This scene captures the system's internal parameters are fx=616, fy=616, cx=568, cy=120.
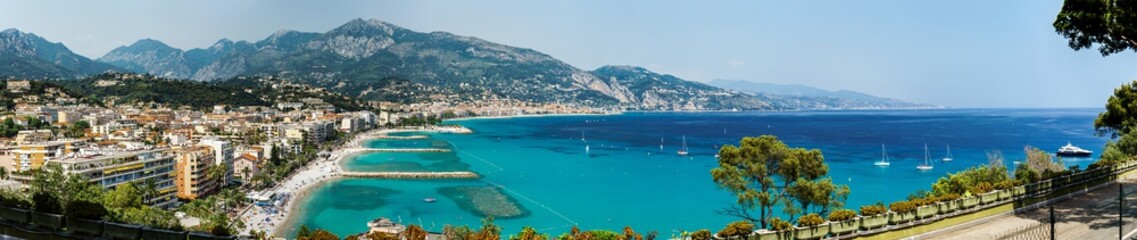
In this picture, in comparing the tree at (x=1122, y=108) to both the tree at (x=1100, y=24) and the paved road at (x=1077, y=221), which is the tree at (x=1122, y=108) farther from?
the tree at (x=1100, y=24)

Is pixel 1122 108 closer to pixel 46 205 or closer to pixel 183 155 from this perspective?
pixel 46 205

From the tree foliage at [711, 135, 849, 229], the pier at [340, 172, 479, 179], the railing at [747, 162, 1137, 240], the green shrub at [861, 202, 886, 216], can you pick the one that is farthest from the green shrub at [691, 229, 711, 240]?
the pier at [340, 172, 479, 179]

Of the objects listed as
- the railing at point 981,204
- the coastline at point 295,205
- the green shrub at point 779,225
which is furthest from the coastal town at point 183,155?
the railing at point 981,204

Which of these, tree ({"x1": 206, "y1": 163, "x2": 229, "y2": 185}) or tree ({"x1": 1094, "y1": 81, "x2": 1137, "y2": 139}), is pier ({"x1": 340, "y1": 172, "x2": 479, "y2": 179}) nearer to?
tree ({"x1": 206, "y1": 163, "x2": 229, "y2": 185})

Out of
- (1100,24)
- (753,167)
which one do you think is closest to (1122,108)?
(1100,24)

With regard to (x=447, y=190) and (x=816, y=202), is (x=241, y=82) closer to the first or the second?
(x=447, y=190)

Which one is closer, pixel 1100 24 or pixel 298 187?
pixel 1100 24

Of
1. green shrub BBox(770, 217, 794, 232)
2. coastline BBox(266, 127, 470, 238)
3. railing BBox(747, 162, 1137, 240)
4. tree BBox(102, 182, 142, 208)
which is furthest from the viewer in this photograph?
coastline BBox(266, 127, 470, 238)
